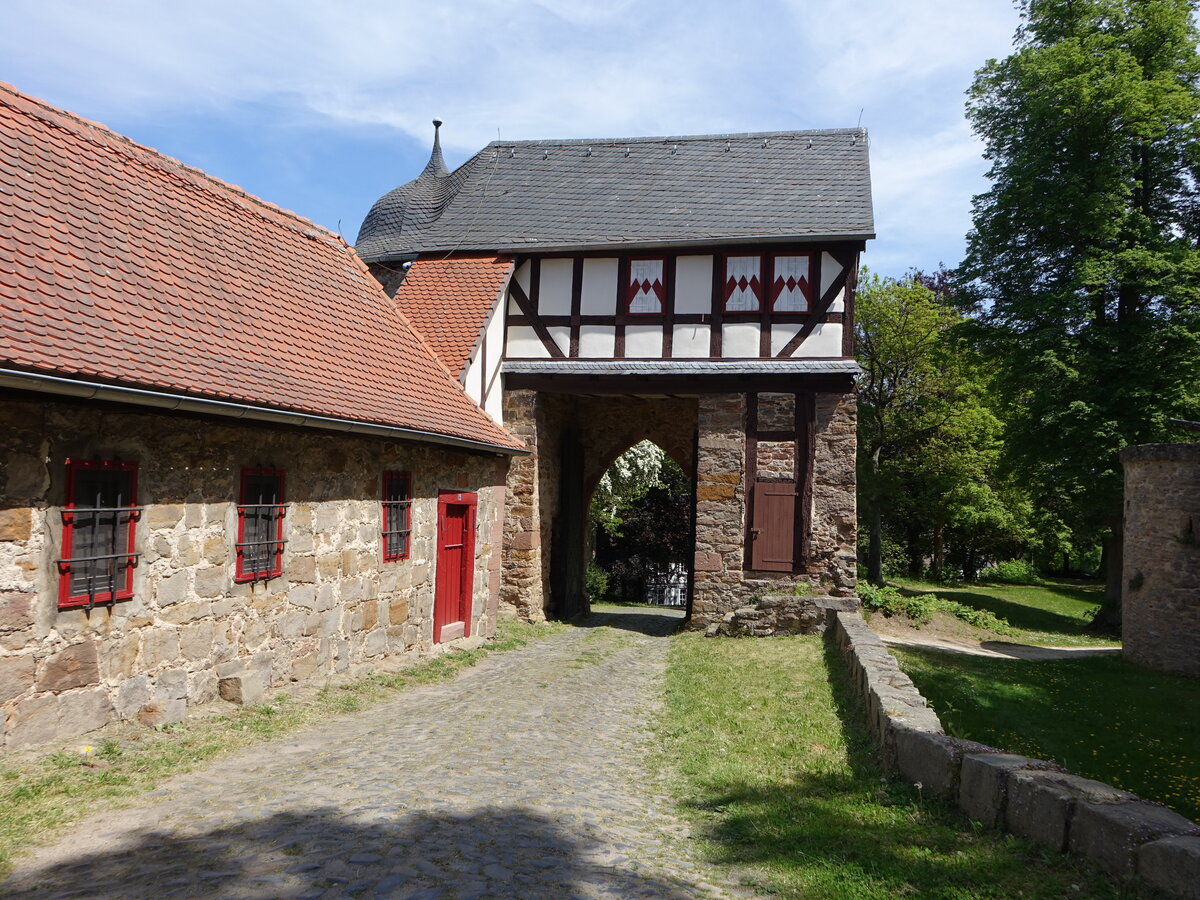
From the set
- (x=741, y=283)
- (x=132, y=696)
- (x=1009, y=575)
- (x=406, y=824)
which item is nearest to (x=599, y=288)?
(x=741, y=283)

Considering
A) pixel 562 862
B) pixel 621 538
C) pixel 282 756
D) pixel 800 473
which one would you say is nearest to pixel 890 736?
pixel 562 862

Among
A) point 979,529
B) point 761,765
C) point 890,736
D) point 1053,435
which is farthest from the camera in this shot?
point 979,529

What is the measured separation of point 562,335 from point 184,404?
9008 millimetres

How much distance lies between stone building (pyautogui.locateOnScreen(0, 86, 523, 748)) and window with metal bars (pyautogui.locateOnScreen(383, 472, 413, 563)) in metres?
0.03

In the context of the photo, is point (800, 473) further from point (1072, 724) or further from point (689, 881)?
point (689, 881)

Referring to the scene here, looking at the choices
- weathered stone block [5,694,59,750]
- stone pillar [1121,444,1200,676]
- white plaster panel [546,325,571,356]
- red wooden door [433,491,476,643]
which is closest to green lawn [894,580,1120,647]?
stone pillar [1121,444,1200,676]

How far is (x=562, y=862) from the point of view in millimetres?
4406

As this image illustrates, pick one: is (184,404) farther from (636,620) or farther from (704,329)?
(636,620)

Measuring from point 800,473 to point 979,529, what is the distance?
19.6m

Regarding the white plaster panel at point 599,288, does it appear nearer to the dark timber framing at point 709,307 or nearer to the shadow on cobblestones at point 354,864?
the dark timber framing at point 709,307

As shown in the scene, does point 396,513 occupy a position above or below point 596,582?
above

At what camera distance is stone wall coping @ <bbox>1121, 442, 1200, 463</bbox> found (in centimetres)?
1384

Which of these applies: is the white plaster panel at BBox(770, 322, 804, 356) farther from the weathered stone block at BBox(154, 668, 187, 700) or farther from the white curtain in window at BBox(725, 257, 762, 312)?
the weathered stone block at BBox(154, 668, 187, 700)

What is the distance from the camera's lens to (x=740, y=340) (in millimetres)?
14250
